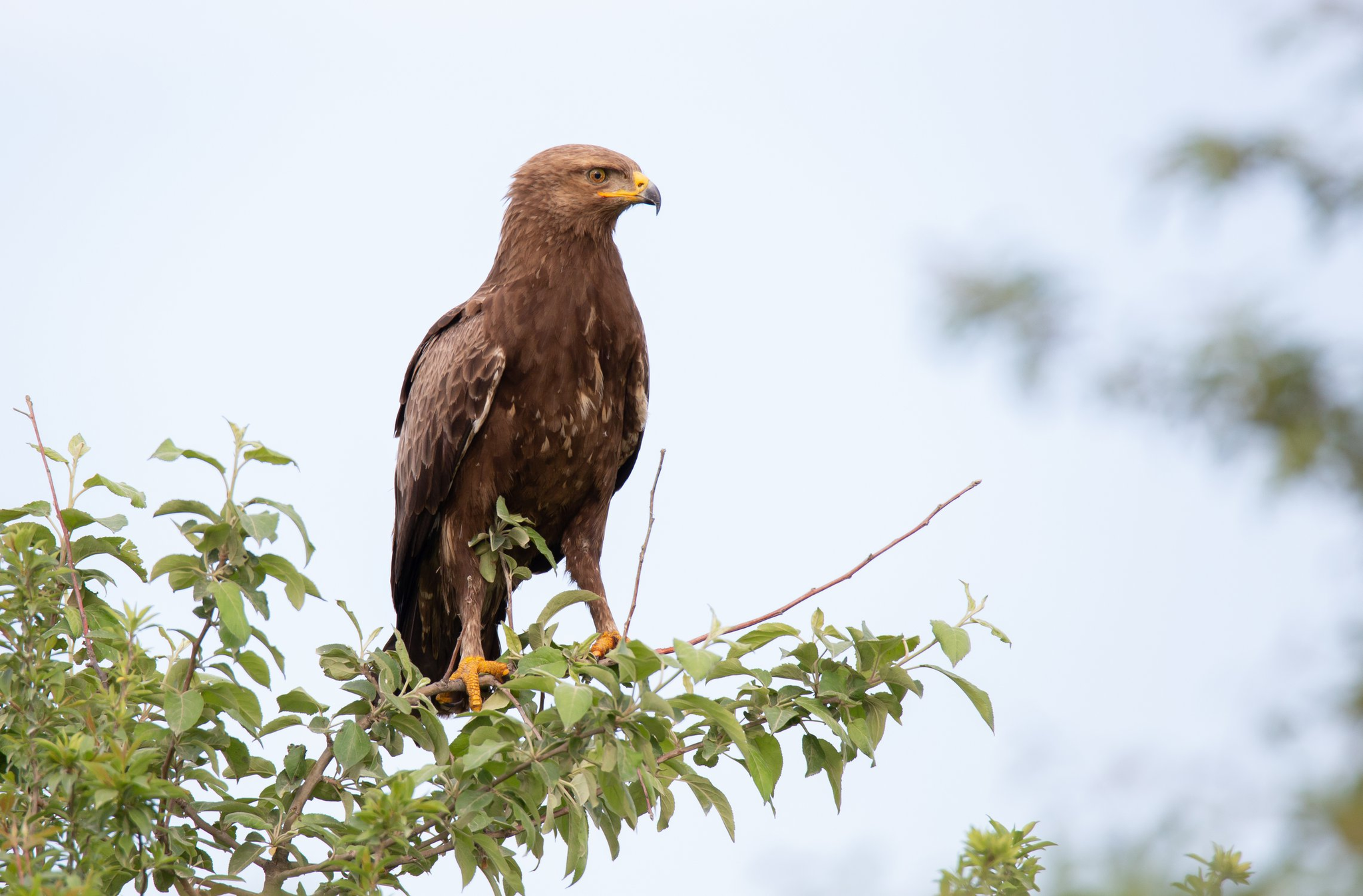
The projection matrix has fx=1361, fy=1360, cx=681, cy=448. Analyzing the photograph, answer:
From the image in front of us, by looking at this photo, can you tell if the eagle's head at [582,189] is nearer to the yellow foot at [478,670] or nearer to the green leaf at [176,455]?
the yellow foot at [478,670]

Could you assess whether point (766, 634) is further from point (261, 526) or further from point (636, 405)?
point (636, 405)

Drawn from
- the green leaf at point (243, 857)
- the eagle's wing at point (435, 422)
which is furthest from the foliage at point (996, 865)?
the eagle's wing at point (435, 422)

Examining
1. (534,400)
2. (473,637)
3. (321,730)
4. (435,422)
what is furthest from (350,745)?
(435,422)

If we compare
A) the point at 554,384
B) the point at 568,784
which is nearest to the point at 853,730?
the point at 568,784

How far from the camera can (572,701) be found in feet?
9.70

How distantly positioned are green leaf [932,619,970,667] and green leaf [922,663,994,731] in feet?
0.40

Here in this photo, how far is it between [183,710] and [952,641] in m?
1.77

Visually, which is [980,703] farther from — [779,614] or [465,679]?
[465,679]

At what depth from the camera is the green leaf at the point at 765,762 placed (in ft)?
11.1

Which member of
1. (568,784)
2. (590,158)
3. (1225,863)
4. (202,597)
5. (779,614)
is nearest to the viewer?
(1225,863)

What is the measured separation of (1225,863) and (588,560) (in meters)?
4.11

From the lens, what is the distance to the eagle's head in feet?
18.8

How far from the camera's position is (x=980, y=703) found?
3.33m

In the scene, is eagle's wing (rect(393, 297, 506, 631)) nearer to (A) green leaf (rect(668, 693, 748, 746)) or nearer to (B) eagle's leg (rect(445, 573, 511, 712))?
(B) eagle's leg (rect(445, 573, 511, 712))
